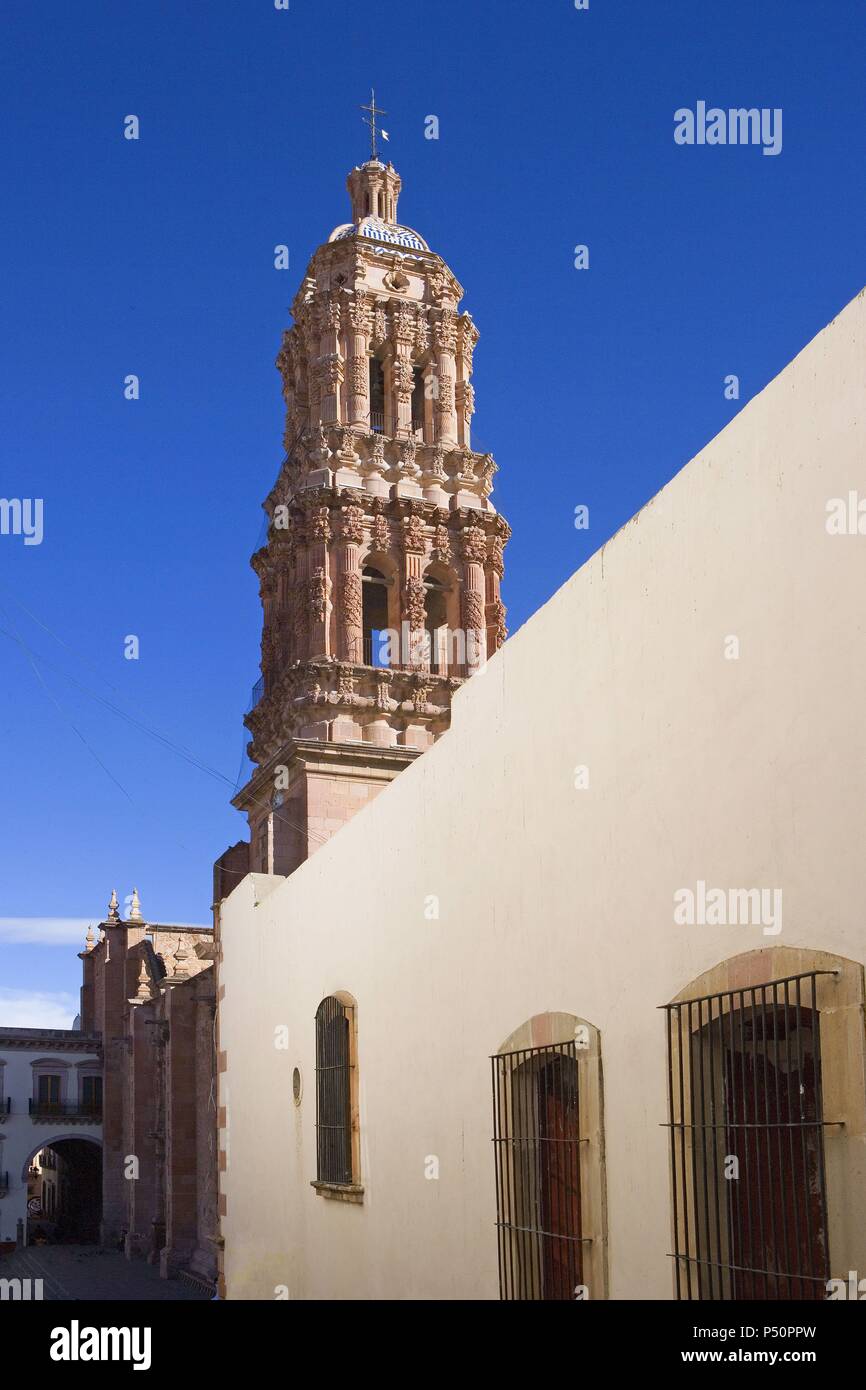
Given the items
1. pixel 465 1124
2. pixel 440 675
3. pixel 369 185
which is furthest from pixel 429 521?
pixel 465 1124

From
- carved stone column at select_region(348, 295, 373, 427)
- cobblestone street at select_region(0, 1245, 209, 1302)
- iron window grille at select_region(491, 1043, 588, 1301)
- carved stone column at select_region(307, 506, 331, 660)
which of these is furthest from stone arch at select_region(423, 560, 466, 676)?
iron window grille at select_region(491, 1043, 588, 1301)

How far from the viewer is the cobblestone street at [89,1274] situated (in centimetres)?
2784

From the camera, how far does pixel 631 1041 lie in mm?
6598

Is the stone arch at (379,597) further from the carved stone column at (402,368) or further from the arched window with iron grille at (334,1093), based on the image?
the arched window with iron grille at (334,1093)

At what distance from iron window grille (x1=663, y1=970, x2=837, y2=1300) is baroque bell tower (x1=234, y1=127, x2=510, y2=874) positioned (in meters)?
15.5

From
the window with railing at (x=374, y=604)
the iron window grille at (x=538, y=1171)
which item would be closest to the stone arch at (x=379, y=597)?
the window with railing at (x=374, y=604)

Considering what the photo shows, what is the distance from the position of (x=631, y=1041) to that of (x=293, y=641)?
18.2 m

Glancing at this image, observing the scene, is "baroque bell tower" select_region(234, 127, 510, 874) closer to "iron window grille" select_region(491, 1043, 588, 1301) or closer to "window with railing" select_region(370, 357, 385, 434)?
"window with railing" select_region(370, 357, 385, 434)

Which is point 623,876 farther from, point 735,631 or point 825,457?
point 825,457

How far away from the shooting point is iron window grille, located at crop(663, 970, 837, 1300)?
5352mm

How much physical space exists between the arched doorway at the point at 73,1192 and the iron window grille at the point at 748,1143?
145 ft

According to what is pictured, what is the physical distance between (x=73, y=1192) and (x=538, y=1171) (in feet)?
153
